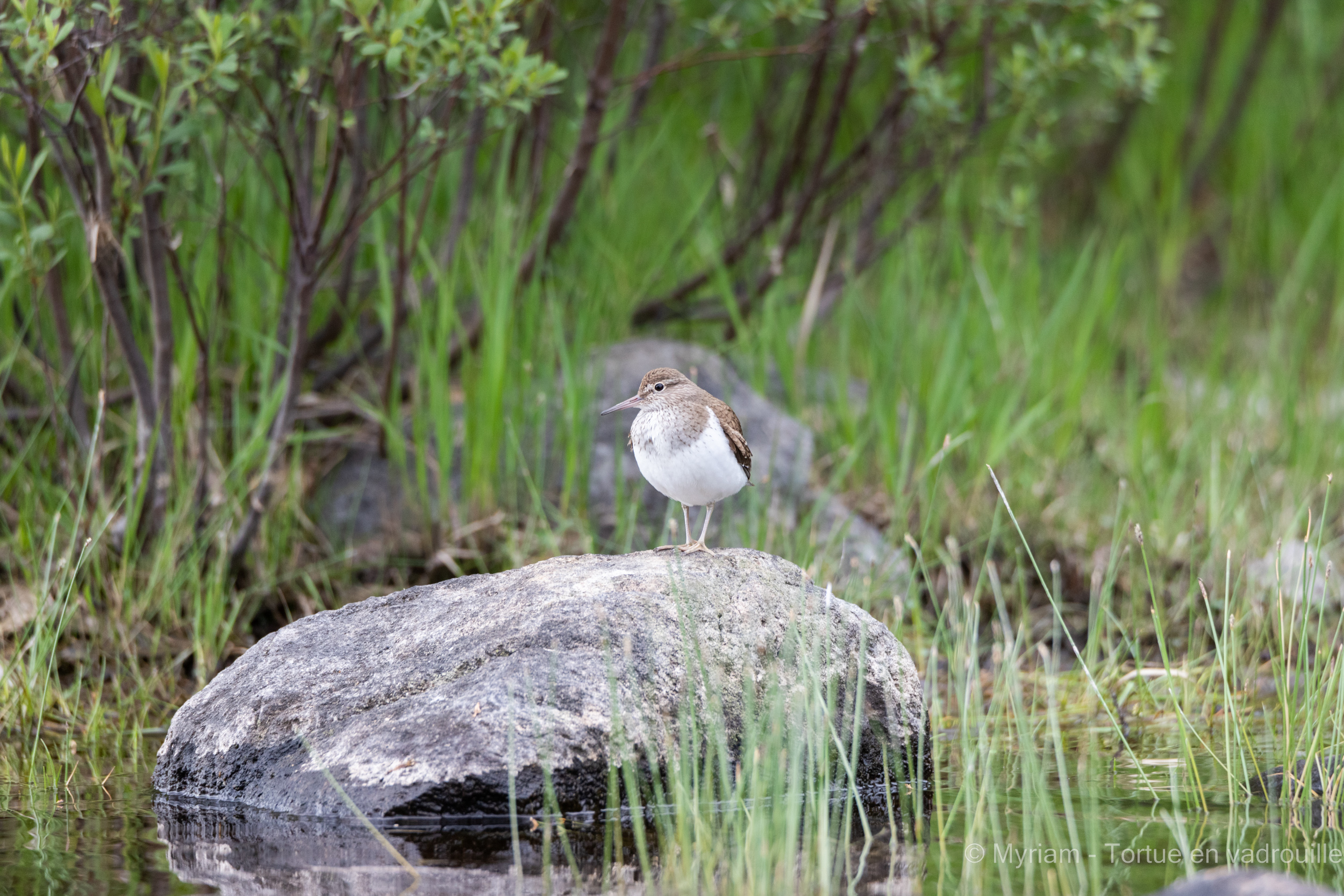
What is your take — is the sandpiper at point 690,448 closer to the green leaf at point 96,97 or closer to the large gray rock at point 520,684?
the large gray rock at point 520,684

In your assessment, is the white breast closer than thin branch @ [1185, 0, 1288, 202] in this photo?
Yes

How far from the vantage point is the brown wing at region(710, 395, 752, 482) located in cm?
438

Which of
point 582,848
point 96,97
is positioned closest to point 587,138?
point 96,97

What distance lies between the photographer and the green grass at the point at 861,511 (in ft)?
11.3

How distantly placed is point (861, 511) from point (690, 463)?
7.82 feet

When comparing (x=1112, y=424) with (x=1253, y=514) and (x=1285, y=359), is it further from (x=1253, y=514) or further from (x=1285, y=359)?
(x=1285, y=359)

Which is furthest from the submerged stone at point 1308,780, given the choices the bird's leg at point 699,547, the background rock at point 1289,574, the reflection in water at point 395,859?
the bird's leg at point 699,547

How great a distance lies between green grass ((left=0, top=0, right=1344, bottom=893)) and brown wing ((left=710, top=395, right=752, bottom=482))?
532 millimetres

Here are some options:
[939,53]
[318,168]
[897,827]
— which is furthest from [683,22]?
[897,827]

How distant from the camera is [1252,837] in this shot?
3.37 m

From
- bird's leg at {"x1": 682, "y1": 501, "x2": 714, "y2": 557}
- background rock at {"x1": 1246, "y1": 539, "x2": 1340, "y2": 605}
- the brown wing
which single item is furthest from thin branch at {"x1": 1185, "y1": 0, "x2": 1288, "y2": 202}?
bird's leg at {"x1": 682, "y1": 501, "x2": 714, "y2": 557}

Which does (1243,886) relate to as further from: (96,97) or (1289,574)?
(96,97)

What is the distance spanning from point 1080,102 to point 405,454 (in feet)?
20.1

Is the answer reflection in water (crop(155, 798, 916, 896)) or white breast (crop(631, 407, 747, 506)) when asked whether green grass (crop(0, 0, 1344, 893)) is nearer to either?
reflection in water (crop(155, 798, 916, 896))
